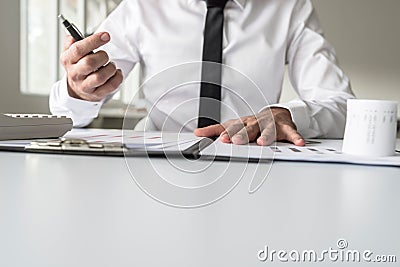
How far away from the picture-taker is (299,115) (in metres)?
1.03

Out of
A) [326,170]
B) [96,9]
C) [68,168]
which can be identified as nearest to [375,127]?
[326,170]

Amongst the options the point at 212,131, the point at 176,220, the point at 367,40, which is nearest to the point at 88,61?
the point at 212,131

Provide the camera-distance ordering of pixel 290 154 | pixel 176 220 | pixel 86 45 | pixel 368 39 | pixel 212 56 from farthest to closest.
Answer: pixel 368 39 → pixel 212 56 → pixel 86 45 → pixel 290 154 → pixel 176 220

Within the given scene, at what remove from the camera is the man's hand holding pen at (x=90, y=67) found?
905 millimetres

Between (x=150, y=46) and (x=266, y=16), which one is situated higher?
(x=266, y=16)

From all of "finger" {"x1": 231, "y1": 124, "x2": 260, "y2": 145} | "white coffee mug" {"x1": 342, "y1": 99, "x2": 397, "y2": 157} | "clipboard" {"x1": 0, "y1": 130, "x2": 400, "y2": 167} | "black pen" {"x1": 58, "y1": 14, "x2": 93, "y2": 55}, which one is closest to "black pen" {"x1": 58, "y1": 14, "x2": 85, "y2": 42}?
"black pen" {"x1": 58, "y1": 14, "x2": 93, "y2": 55}

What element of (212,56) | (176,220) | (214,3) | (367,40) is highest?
(367,40)

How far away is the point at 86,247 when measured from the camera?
11.3 inches

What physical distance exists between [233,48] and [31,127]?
741 millimetres

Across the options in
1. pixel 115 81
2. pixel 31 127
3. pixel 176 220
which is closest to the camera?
pixel 176 220

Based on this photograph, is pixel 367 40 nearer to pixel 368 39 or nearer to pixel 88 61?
pixel 368 39

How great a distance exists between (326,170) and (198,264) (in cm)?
37

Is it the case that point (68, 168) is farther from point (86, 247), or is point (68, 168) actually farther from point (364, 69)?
point (364, 69)

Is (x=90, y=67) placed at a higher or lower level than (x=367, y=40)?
lower
